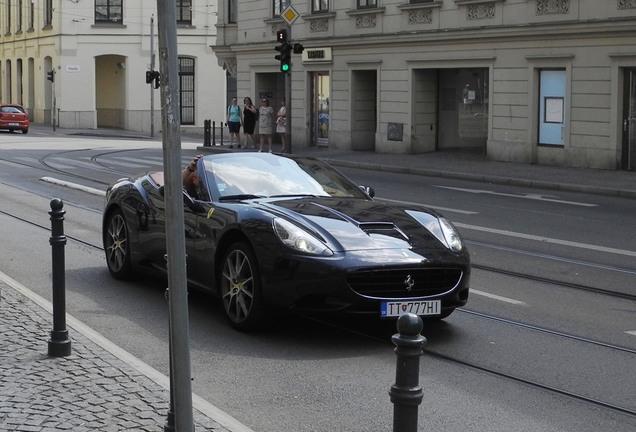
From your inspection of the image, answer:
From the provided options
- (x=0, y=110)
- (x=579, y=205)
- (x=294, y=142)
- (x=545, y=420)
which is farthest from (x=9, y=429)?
(x=0, y=110)

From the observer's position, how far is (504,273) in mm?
12242

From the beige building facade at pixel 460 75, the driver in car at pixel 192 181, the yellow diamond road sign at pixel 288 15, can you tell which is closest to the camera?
the driver in car at pixel 192 181

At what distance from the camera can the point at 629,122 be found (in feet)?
87.0

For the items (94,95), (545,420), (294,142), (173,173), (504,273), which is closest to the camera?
(173,173)

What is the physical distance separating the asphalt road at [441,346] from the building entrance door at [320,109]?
24015 millimetres

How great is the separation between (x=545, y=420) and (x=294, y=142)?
3467cm

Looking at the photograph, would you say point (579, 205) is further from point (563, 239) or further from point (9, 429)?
point (9, 429)

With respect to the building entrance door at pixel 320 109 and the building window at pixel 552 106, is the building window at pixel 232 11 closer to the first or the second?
the building entrance door at pixel 320 109

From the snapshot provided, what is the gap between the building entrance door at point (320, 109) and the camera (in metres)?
39.3

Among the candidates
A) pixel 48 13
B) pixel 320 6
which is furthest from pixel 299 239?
pixel 48 13

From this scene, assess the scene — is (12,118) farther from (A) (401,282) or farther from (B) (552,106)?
(A) (401,282)

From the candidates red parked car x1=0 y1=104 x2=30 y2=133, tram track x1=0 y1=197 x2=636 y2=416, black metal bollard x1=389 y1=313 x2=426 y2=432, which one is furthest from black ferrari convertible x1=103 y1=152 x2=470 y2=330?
red parked car x1=0 y1=104 x2=30 y2=133

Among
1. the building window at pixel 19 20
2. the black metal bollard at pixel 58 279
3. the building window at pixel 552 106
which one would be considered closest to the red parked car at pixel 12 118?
the building window at pixel 19 20

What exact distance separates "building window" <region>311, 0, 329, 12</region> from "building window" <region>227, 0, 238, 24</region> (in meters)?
7.79
